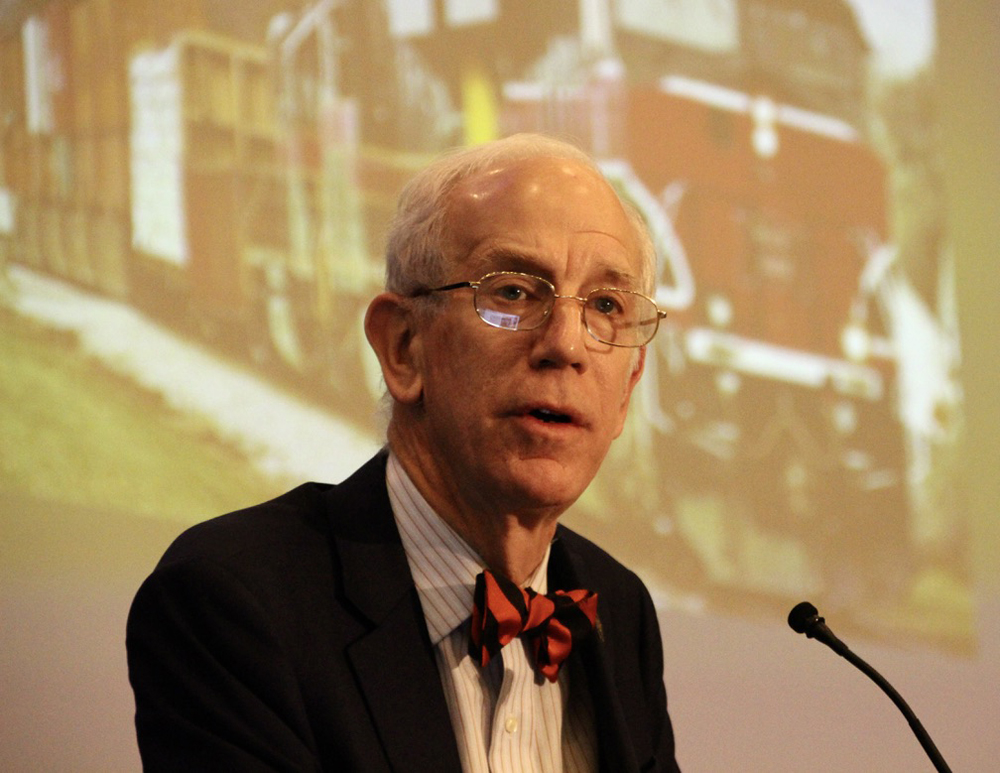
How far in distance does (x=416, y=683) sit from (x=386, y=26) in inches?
90.4

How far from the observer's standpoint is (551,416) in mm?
1829

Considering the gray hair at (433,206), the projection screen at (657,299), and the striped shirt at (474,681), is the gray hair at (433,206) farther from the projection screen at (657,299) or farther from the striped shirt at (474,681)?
the projection screen at (657,299)

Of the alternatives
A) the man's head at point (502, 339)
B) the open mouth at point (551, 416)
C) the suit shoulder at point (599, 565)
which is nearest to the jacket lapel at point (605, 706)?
the suit shoulder at point (599, 565)

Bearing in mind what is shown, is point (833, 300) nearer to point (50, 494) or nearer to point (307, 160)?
point (307, 160)

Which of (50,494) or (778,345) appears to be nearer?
(50,494)

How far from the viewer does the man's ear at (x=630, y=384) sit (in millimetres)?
2006

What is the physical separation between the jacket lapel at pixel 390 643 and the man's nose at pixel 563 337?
1.30 ft

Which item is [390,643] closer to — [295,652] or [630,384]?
[295,652]

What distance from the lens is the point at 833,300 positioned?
12.7 ft

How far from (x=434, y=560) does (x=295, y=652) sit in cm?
32

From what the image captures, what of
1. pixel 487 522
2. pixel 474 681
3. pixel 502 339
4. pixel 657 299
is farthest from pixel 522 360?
pixel 657 299

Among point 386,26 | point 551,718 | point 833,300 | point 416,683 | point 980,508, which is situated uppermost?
point 386,26

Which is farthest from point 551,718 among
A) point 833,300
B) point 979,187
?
point 979,187

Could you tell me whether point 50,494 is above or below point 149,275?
below
